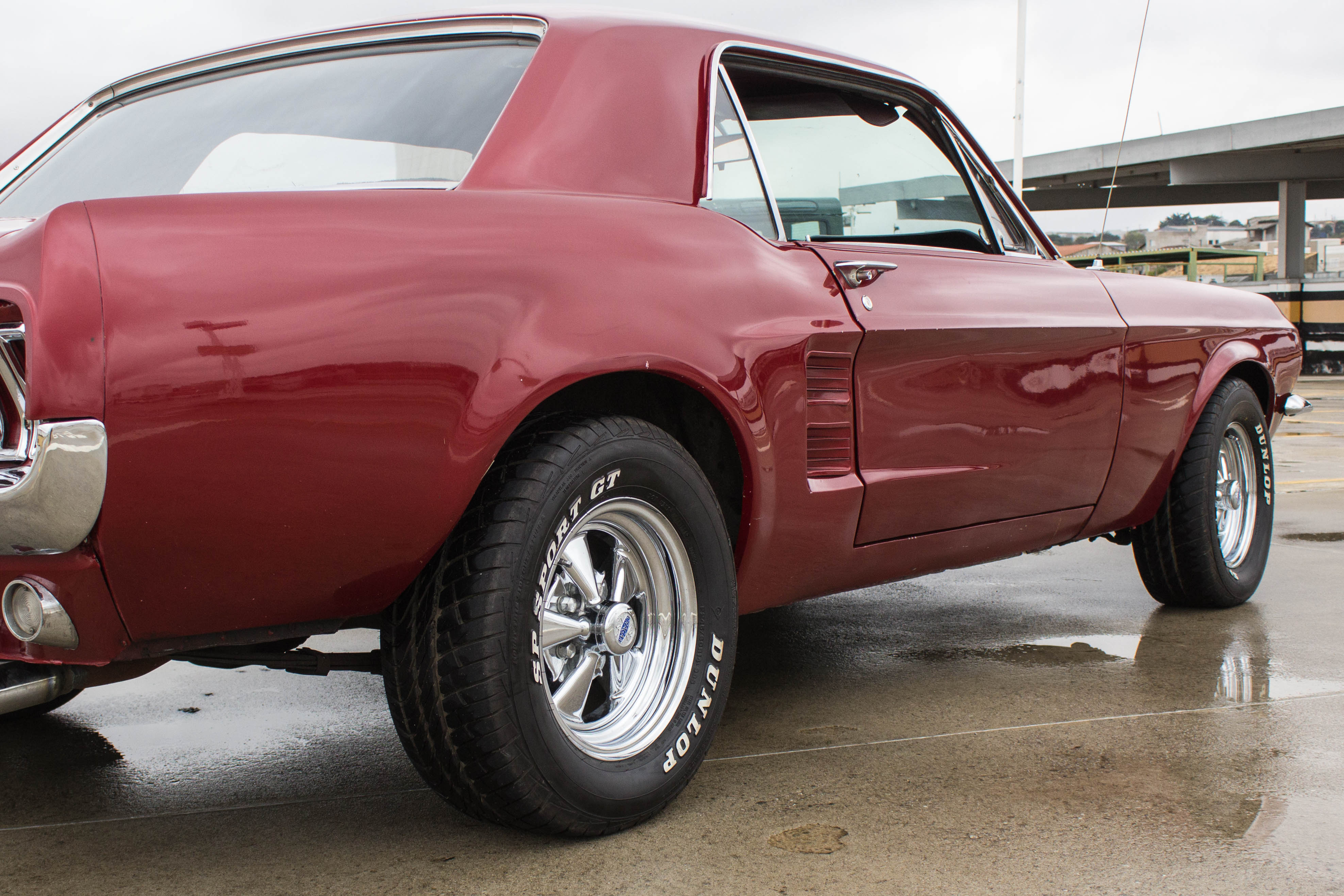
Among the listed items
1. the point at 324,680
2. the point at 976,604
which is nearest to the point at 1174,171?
the point at 976,604

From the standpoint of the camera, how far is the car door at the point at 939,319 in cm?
277

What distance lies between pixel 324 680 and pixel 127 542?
5.85 feet

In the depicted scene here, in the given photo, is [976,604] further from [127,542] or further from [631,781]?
[127,542]

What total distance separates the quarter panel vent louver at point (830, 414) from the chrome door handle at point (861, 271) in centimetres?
18

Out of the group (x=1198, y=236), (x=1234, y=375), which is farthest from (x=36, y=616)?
(x=1198, y=236)

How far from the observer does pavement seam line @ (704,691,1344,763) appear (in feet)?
8.93

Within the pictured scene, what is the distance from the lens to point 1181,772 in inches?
102

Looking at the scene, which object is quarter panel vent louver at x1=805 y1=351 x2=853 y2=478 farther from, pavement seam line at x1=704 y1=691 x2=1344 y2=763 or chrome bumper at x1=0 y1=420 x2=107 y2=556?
chrome bumper at x1=0 y1=420 x2=107 y2=556

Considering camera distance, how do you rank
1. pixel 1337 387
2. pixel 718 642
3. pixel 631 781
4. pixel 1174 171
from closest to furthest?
pixel 631 781 < pixel 718 642 < pixel 1337 387 < pixel 1174 171

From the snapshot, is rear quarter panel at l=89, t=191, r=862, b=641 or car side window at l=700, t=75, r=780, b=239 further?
car side window at l=700, t=75, r=780, b=239

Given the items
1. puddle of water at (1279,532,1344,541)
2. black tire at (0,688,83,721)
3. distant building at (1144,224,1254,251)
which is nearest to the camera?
black tire at (0,688,83,721)

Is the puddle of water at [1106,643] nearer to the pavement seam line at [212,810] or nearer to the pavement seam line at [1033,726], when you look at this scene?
the pavement seam line at [1033,726]

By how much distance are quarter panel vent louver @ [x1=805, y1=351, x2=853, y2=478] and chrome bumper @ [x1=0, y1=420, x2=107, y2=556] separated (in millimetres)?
1362

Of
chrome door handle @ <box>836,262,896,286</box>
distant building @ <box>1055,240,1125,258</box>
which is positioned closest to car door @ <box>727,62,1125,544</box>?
chrome door handle @ <box>836,262,896,286</box>
